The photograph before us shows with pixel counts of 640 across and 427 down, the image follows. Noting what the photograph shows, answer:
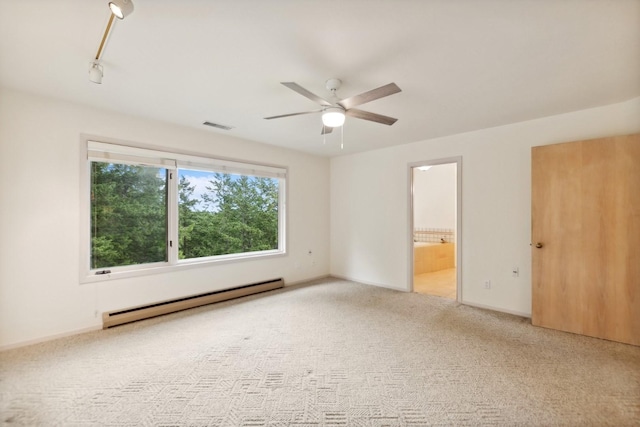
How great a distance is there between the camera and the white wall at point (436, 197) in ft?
24.1

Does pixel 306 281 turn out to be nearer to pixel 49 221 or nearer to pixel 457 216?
pixel 457 216

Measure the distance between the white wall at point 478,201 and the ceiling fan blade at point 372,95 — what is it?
2.39 meters

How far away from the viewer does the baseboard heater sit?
125 inches

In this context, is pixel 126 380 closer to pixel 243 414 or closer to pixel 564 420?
pixel 243 414

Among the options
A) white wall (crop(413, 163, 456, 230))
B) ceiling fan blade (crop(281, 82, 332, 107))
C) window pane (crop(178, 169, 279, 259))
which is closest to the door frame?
window pane (crop(178, 169, 279, 259))

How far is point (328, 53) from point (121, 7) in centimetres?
125

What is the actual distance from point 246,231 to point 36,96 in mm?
2872

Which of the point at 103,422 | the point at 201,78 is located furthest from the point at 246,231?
the point at 103,422

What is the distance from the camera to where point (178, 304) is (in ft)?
12.0

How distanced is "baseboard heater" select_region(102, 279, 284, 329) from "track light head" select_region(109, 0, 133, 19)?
3029 millimetres

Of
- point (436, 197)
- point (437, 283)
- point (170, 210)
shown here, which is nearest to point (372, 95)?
point (170, 210)

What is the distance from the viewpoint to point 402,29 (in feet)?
5.90

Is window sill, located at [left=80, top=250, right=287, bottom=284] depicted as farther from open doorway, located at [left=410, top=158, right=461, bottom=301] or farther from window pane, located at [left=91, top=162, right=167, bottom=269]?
open doorway, located at [left=410, top=158, right=461, bottom=301]

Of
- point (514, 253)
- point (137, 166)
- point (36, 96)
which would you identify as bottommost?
point (514, 253)
